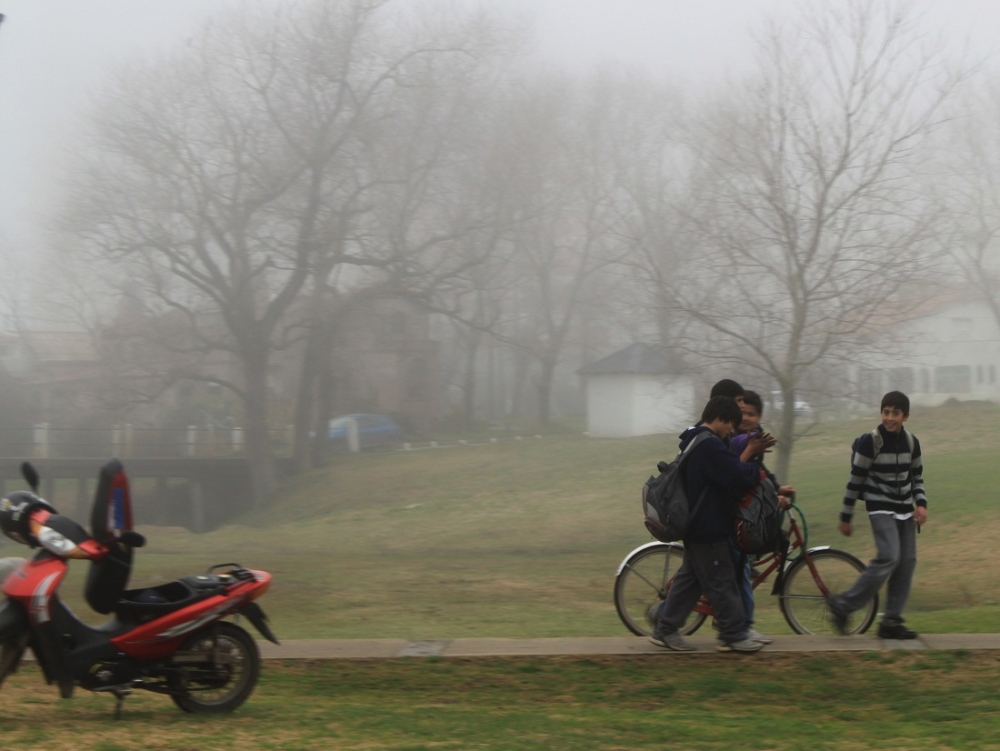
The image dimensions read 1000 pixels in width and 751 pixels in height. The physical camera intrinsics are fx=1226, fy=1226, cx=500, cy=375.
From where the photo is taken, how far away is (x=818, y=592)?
346 inches

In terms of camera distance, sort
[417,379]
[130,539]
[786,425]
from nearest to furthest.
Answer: [130,539]
[786,425]
[417,379]

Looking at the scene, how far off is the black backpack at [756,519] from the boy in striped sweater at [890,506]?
0.77m

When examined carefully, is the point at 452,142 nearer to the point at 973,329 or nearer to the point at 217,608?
the point at 973,329

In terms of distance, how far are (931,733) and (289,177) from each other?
40146 millimetres

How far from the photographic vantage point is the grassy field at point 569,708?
586 centimetres

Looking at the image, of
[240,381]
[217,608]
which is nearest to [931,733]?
[217,608]

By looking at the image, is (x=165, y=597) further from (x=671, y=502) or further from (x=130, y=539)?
(x=671, y=502)

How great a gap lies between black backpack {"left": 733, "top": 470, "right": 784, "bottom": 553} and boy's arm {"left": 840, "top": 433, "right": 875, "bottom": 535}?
2.54 feet

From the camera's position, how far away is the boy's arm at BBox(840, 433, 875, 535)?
8.60 metres

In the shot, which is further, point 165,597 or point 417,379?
point 417,379

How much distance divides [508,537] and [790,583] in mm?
19007

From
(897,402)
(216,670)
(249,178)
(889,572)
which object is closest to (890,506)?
(889,572)

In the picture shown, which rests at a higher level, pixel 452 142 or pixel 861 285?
pixel 452 142

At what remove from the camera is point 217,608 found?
21.4 ft
